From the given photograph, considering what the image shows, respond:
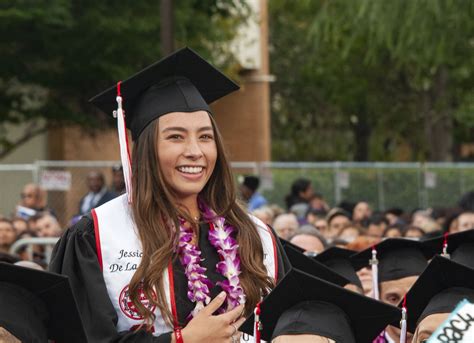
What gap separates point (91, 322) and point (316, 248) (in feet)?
15.1

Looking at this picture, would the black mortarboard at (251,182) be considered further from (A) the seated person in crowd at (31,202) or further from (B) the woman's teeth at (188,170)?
(B) the woman's teeth at (188,170)

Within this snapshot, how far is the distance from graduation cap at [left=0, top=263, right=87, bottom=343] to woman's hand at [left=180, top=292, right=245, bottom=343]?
406 millimetres

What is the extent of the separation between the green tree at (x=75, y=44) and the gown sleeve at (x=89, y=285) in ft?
52.8

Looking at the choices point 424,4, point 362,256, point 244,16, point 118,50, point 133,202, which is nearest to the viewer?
point 133,202

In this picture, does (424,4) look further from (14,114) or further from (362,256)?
(14,114)

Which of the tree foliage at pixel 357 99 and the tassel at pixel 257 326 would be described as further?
the tree foliage at pixel 357 99

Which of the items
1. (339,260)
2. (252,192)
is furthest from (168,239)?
(252,192)

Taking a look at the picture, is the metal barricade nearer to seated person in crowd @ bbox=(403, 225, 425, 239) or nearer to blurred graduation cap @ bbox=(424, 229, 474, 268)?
seated person in crowd @ bbox=(403, 225, 425, 239)

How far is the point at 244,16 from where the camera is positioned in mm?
29328

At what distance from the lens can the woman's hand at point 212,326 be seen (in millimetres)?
5086

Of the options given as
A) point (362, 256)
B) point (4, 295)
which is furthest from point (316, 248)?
point (4, 295)

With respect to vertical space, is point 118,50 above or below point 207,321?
above

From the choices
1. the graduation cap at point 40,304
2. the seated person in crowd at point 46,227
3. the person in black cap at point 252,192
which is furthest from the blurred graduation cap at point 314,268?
the person in black cap at point 252,192

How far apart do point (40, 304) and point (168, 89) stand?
109cm
